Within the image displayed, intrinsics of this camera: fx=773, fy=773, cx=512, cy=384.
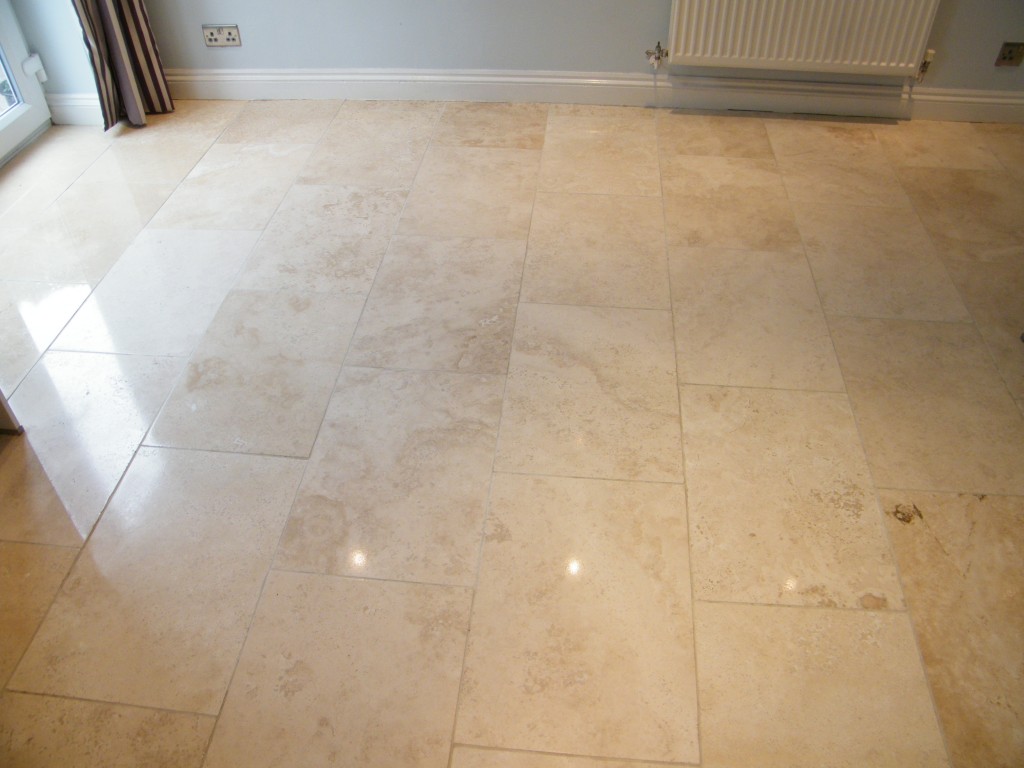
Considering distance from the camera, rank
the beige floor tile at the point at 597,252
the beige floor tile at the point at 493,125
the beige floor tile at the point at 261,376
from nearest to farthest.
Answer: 1. the beige floor tile at the point at 261,376
2. the beige floor tile at the point at 597,252
3. the beige floor tile at the point at 493,125

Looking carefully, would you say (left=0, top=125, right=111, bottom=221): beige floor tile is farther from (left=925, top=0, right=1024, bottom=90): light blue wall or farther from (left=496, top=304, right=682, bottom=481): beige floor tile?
(left=925, top=0, right=1024, bottom=90): light blue wall

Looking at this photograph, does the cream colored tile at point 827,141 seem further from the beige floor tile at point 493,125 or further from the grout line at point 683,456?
the beige floor tile at point 493,125

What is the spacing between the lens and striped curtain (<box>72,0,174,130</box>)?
9.84 ft

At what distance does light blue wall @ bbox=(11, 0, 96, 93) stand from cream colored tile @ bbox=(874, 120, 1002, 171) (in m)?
3.23

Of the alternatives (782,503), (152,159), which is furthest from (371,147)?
(782,503)

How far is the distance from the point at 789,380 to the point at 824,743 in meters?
0.96

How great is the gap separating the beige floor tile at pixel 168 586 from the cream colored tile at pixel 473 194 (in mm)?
1122

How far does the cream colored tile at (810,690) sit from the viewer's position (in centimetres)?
135

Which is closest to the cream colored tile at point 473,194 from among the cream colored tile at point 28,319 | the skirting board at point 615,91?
the skirting board at point 615,91

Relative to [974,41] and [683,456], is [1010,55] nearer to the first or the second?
[974,41]

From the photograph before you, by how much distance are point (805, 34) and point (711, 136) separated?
1.64 ft

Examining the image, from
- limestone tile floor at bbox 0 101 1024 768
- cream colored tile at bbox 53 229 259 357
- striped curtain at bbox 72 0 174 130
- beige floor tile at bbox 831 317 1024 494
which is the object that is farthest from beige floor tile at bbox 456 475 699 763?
striped curtain at bbox 72 0 174 130

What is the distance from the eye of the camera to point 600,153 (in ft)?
9.95

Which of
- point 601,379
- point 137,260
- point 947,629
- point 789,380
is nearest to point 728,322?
point 789,380
